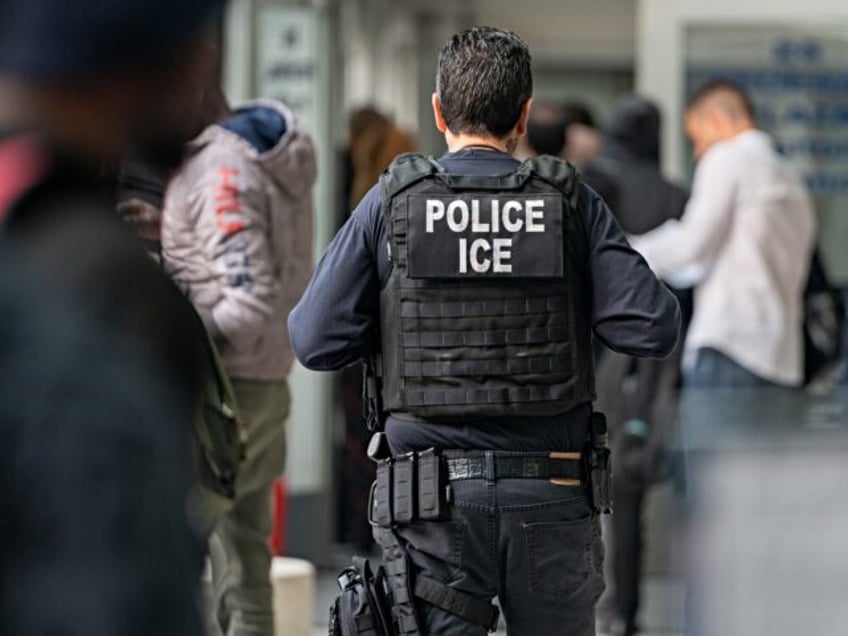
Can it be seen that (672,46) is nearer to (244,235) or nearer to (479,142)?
(244,235)

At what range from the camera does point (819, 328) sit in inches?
254

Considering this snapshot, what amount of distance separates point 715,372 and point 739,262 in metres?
0.36

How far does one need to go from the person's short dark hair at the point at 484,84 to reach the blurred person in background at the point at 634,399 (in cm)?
261

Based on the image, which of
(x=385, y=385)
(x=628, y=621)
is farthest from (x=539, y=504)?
(x=628, y=621)

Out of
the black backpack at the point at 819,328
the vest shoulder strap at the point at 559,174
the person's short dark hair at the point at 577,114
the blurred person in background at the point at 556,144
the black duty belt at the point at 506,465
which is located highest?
the person's short dark hair at the point at 577,114

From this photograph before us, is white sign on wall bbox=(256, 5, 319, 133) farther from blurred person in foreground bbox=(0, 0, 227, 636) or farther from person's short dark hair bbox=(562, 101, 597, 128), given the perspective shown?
blurred person in foreground bbox=(0, 0, 227, 636)

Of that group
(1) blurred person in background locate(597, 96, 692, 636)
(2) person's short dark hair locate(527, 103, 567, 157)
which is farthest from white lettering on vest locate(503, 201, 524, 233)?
(2) person's short dark hair locate(527, 103, 567, 157)

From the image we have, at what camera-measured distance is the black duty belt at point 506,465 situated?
3.66 meters

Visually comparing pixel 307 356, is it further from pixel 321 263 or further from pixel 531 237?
pixel 531 237

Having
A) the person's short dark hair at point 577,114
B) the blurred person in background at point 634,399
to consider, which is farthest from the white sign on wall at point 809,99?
the blurred person in background at point 634,399

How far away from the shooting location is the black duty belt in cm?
366

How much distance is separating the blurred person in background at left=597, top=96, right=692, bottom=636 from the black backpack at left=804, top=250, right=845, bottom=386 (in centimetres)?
41

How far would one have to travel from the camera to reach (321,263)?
3797 millimetres

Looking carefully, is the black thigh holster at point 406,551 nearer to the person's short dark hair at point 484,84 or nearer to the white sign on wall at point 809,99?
the person's short dark hair at point 484,84
